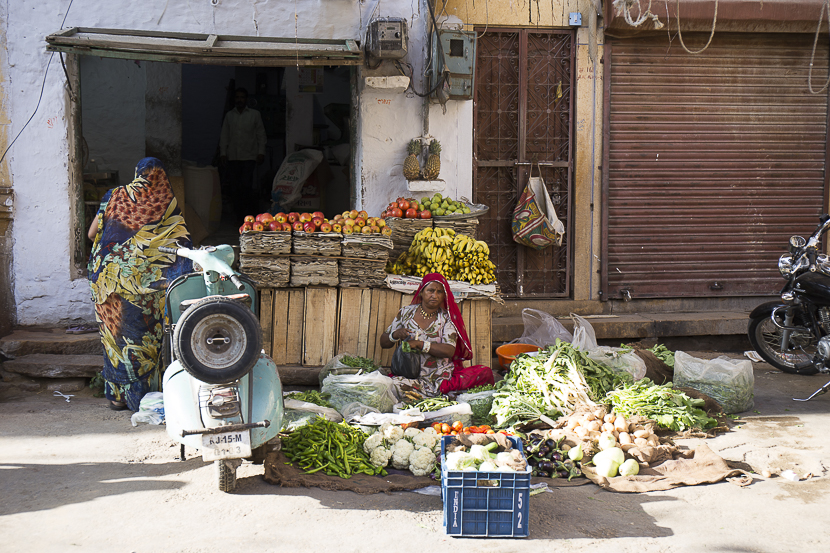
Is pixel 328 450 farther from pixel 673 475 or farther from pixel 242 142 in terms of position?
pixel 242 142

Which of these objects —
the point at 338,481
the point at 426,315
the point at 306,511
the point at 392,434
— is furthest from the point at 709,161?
the point at 306,511

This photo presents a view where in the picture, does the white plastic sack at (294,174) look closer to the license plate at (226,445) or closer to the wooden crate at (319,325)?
the wooden crate at (319,325)

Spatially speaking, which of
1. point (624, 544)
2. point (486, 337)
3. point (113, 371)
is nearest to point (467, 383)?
point (486, 337)

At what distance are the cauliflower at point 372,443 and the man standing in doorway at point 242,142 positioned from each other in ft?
24.3

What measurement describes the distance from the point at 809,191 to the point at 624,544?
22.1 feet

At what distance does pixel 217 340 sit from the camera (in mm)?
4051

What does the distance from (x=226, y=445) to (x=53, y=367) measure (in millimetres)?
3321

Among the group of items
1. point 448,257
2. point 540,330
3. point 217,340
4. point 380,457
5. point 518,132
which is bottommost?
point 380,457

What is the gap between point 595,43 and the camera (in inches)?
319

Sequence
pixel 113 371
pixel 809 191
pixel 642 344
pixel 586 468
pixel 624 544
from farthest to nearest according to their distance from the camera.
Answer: pixel 809 191 < pixel 642 344 < pixel 113 371 < pixel 586 468 < pixel 624 544

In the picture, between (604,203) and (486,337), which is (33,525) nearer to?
(486,337)

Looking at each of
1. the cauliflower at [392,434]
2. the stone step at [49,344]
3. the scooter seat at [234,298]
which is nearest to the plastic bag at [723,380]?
the cauliflower at [392,434]

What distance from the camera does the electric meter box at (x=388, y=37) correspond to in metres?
6.95

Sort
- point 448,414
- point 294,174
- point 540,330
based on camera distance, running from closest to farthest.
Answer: point 448,414
point 540,330
point 294,174
